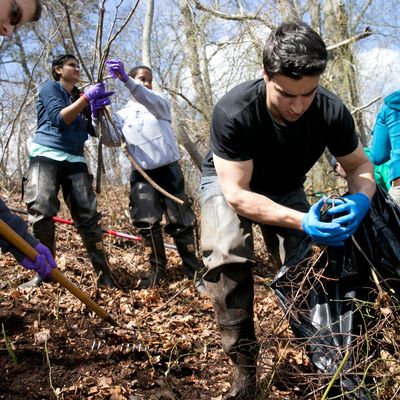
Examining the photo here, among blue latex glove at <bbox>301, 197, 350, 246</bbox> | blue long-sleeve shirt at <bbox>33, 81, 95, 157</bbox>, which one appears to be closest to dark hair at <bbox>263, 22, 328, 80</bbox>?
blue latex glove at <bbox>301, 197, 350, 246</bbox>

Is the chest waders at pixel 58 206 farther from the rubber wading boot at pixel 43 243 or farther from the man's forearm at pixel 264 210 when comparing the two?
the man's forearm at pixel 264 210

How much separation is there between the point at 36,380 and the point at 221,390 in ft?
3.41

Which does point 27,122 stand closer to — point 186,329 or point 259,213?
point 186,329

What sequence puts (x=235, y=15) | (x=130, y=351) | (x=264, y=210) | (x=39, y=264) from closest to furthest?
(x=264, y=210), (x=39, y=264), (x=130, y=351), (x=235, y=15)

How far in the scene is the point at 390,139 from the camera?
2.84 m

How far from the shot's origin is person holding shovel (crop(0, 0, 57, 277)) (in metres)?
1.37

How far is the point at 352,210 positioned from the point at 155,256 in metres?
2.12

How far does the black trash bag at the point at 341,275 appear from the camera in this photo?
177 centimetres

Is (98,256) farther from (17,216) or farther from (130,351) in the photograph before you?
(17,216)

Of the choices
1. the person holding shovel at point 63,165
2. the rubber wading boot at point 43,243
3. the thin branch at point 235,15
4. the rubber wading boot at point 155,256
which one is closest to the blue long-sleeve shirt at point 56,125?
→ the person holding shovel at point 63,165

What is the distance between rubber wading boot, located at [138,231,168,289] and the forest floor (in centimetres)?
12

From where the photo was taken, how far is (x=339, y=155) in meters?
2.06

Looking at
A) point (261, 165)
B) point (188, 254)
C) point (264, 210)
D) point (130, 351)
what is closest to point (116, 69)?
point (261, 165)

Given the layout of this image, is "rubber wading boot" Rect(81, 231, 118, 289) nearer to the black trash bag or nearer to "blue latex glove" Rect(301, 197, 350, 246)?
the black trash bag
